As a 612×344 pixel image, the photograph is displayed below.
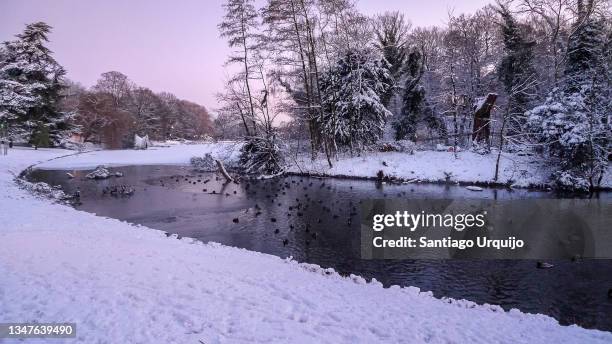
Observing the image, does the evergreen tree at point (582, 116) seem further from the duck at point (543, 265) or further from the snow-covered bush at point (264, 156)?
the snow-covered bush at point (264, 156)

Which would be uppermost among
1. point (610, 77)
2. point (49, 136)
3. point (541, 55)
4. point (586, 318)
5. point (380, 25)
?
point (380, 25)

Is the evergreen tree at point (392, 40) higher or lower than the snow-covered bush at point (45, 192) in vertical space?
higher

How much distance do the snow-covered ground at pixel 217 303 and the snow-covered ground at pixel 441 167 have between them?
18561 millimetres

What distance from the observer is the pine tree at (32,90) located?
139 ft

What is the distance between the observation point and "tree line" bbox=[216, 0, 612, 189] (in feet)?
71.2

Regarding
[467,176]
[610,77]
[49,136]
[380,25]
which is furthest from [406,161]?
[49,136]

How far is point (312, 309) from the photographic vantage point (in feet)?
22.7

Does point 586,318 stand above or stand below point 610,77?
below

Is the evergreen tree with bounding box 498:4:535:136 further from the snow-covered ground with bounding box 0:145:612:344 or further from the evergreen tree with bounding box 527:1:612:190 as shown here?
the snow-covered ground with bounding box 0:145:612:344

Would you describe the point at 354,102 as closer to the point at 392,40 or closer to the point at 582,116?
the point at 392,40

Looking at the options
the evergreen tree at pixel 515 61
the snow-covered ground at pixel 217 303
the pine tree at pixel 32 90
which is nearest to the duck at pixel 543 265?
the snow-covered ground at pixel 217 303

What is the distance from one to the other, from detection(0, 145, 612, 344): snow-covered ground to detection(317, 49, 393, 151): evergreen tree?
21.9 m

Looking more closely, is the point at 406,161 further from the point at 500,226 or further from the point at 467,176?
the point at 500,226

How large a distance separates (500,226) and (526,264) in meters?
3.97
